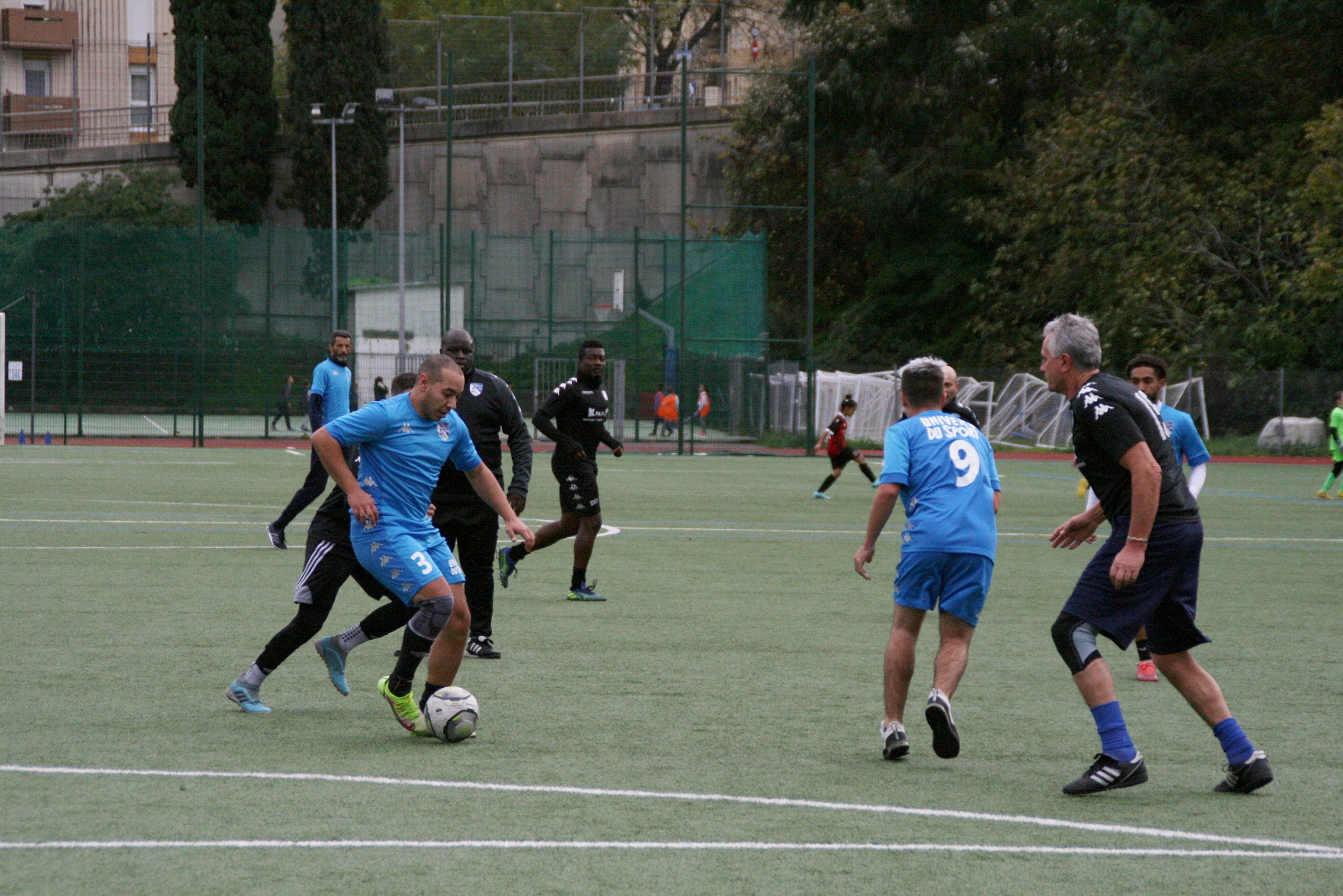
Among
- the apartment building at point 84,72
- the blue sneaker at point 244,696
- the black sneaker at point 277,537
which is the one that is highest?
the apartment building at point 84,72

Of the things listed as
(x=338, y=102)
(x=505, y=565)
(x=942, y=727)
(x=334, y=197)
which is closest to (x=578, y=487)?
(x=505, y=565)

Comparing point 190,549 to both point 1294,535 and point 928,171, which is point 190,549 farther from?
point 928,171

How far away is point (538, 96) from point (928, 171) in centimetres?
1509

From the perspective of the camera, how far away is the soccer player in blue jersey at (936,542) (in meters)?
6.46

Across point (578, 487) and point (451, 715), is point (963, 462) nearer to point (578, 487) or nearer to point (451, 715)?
point (451, 715)

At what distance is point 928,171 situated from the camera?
4619cm

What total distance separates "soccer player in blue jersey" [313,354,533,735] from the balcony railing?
51.9m

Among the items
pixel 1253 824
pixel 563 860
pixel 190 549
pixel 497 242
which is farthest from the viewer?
pixel 497 242

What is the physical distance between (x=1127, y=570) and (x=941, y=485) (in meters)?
1.00

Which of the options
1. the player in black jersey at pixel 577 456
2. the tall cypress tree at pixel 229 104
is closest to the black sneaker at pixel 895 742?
the player in black jersey at pixel 577 456

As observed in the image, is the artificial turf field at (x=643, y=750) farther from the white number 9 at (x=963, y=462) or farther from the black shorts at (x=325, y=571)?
the white number 9 at (x=963, y=462)

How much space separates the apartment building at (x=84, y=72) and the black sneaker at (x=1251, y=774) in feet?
175

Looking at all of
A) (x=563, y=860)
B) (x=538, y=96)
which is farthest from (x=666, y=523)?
(x=538, y=96)

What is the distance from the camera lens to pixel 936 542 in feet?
21.2
